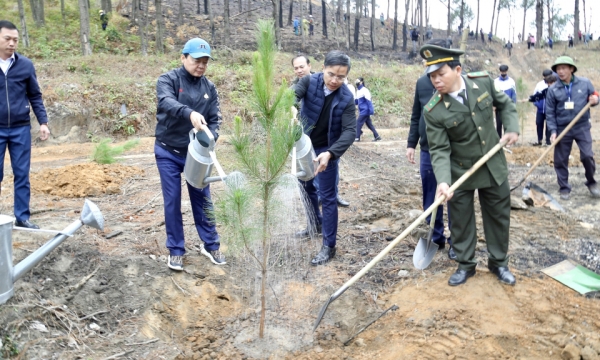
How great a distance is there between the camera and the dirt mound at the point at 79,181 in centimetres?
621

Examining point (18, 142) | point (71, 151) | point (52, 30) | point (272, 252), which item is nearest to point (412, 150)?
point (272, 252)

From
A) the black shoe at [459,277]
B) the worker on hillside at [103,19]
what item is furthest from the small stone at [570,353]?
the worker on hillside at [103,19]

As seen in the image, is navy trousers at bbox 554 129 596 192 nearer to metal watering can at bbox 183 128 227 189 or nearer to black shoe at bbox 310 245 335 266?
black shoe at bbox 310 245 335 266

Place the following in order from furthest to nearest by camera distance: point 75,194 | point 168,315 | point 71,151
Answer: point 71,151
point 75,194
point 168,315

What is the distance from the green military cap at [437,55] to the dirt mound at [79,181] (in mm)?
4643

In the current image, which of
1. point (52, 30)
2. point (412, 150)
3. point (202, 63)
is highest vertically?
point (52, 30)

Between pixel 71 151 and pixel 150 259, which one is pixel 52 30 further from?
pixel 150 259

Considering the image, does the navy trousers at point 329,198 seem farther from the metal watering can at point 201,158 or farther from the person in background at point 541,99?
the person in background at point 541,99

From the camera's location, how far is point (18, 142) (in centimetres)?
412

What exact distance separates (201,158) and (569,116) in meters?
5.64

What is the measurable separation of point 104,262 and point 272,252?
1.32 m

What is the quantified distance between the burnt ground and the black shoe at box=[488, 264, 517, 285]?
6cm

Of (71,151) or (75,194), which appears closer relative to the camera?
(75,194)

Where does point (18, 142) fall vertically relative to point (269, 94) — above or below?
below
